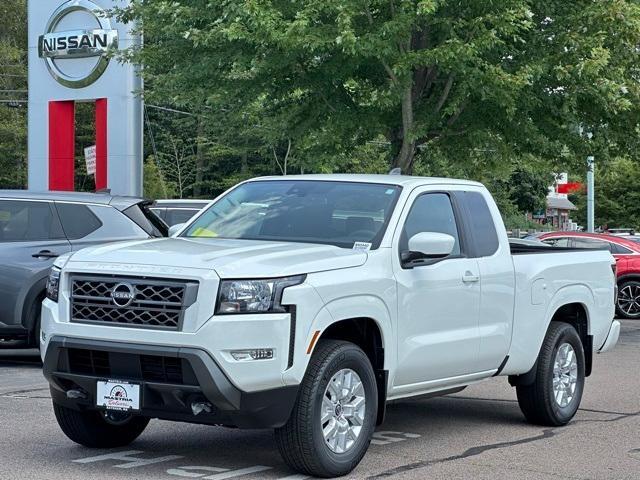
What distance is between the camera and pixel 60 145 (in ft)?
101

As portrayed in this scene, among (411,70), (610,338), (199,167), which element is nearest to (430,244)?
(610,338)

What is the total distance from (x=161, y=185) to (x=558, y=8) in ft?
101

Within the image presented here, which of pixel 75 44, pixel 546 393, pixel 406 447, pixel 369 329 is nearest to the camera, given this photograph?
pixel 369 329

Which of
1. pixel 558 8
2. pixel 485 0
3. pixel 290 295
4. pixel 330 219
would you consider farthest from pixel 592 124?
pixel 290 295

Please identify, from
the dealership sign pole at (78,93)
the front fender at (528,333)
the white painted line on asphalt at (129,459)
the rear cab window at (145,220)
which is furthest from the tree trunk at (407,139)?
the white painted line on asphalt at (129,459)

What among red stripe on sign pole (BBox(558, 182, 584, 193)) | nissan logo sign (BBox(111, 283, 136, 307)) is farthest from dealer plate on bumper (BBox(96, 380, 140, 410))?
red stripe on sign pole (BBox(558, 182, 584, 193))

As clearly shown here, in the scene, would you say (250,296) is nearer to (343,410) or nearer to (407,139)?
(343,410)

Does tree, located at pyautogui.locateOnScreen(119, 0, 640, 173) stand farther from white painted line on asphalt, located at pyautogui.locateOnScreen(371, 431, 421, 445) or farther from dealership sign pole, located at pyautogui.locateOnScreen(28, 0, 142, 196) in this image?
white painted line on asphalt, located at pyautogui.locateOnScreen(371, 431, 421, 445)

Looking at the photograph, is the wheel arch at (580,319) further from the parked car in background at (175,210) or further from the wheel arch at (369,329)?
the parked car in background at (175,210)

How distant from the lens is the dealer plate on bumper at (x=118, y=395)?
22.1 feet

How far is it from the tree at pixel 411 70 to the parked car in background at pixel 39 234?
605 centimetres

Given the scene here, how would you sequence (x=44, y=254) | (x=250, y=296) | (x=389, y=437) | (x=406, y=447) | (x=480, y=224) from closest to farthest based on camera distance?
(x=250, y=296), (x=406, y=447), (x=389, y=437), (x=480, y=224), (x=44, y=254)

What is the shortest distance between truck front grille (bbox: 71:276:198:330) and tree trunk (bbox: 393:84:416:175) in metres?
13.1

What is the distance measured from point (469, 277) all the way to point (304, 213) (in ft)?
4.11
